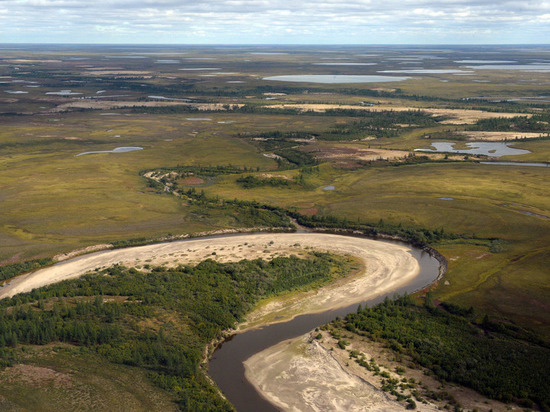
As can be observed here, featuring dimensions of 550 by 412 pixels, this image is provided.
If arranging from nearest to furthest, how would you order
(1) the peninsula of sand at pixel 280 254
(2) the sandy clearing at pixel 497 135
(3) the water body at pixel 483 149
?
1. (1) the peninsula of sand at pixel 280 254
2. (3) the water body at pixel 483 149
3. (2) the sandy clearing at pixel 497 135

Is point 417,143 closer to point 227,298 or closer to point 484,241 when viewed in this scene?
point 484,241

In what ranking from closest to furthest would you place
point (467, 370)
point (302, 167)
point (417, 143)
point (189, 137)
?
point (467, 370), point (302, 167), point (417, 143), point (189, 137)

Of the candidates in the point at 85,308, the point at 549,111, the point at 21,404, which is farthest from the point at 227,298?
the point at 549,111

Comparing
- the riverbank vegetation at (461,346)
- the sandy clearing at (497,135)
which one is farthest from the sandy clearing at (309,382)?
the sandy clearing at (497,135)

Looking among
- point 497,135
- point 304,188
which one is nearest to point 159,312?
point 304,188

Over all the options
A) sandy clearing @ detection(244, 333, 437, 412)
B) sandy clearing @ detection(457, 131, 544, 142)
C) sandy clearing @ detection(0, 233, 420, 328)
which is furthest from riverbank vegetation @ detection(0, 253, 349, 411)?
sandy clearing @ detection(457, 131, 544, 142)

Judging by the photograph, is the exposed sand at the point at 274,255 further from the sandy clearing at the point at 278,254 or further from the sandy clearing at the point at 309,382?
the sandy clearing at the point at 309,382
